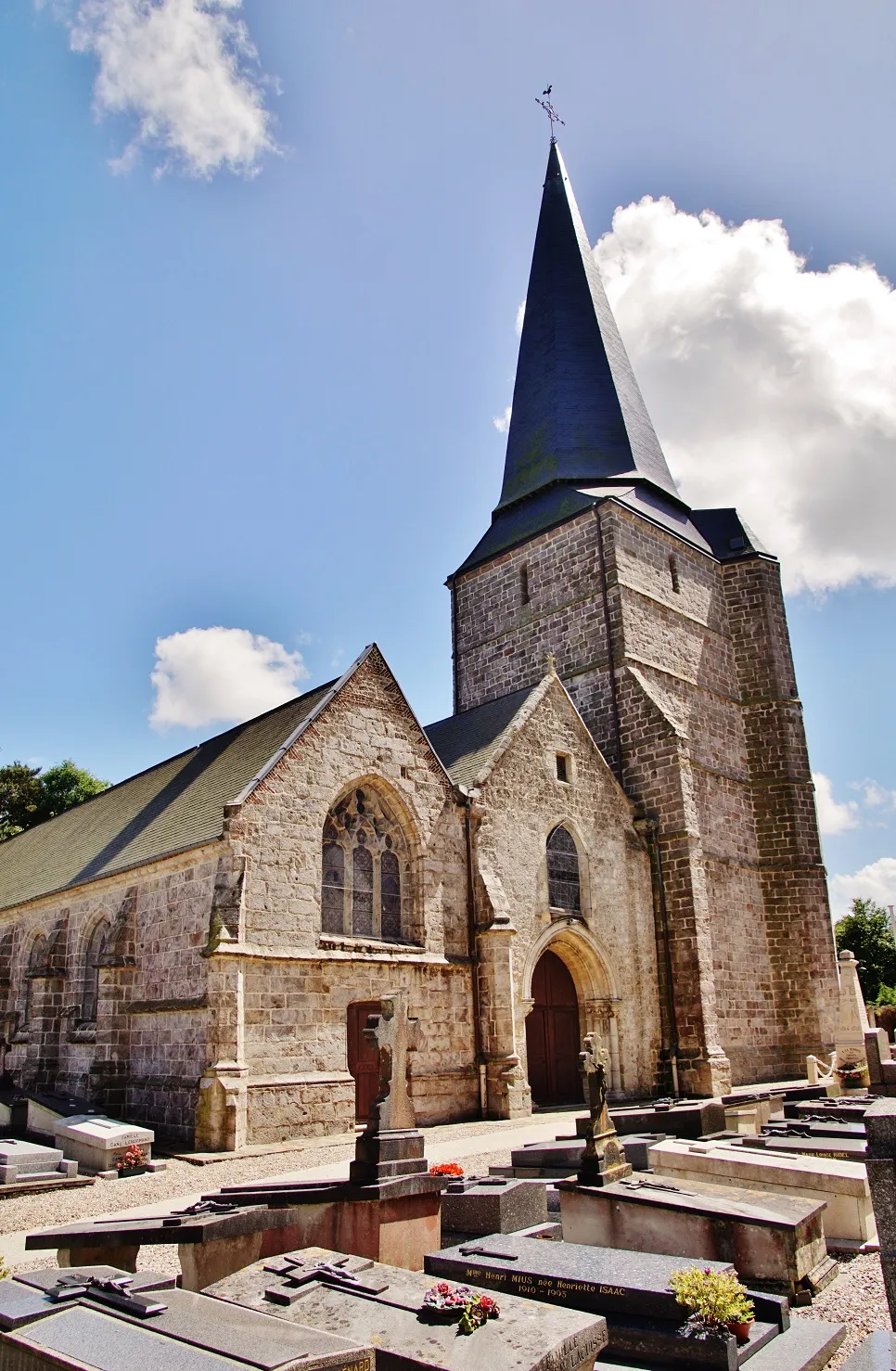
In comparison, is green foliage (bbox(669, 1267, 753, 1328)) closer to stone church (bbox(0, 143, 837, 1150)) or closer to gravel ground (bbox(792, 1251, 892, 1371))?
gravel ground (bbox(792, 1251, 892, 1371))

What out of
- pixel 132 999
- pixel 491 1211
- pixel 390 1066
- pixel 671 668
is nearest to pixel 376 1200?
pixel 491 1211

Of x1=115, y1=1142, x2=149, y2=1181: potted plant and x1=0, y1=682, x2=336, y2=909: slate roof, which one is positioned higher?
x1=0, y1=682, x2=336, y2=909: slate roof

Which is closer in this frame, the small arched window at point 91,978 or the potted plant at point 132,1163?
the potted plant at point 132,1163

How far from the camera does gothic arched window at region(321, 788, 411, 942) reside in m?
15.8

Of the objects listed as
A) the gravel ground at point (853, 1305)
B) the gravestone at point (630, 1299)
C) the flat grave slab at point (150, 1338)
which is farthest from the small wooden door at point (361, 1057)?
the flat grave slab at point (150, 1338)

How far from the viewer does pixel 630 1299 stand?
17.5 feet

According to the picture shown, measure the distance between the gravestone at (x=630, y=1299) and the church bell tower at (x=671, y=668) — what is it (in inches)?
593

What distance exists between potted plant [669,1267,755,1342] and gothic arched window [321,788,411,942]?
1068 centimetres

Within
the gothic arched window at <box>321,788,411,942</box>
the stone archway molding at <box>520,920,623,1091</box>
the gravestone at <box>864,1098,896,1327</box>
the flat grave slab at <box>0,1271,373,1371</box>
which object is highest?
the gothic arched window at <box>321,788,411,942</box>

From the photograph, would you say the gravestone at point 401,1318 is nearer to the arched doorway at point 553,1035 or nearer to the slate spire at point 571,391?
the arched doorway at point 553,1035

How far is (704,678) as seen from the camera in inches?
1043

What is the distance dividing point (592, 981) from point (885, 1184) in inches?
614

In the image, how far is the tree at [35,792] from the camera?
128 feet

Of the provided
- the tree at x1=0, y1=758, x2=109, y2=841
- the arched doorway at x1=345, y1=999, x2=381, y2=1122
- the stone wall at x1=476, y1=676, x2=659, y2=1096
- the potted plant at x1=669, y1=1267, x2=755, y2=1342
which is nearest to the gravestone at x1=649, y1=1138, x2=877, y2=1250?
the potted plant at x1=669, y1=1267, x2=755, y2=1342
